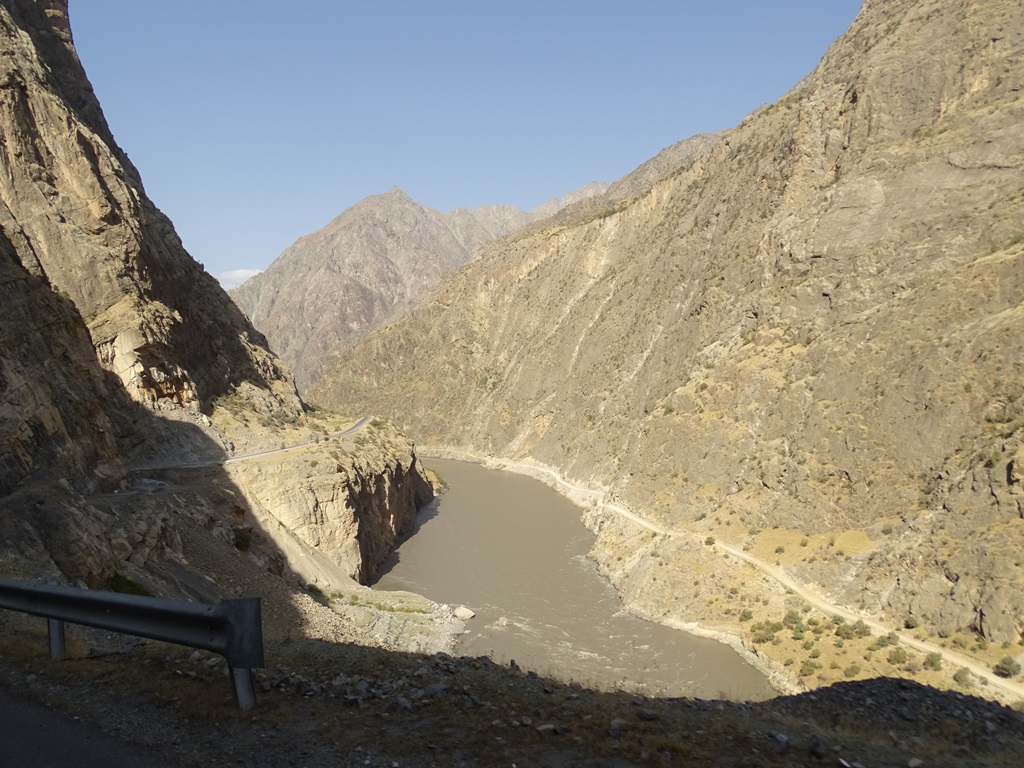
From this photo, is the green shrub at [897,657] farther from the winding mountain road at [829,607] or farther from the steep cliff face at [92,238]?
the steep cliff face at [92,238]

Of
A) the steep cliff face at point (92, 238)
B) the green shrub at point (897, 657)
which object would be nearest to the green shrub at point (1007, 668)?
the green shrub at point (897, 657)

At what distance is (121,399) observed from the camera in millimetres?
31219

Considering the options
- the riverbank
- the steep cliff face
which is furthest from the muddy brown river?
the steep cliff face

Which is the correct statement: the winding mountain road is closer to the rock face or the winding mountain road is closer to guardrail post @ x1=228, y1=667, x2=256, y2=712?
the rock face

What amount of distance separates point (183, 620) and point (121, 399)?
30.5 metres

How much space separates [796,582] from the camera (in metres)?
25.9

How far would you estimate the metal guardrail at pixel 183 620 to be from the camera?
4.92 meters

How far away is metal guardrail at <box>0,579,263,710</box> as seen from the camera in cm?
492

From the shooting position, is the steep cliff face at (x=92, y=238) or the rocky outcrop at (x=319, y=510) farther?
the steep cliff face at (x=92, y=238)

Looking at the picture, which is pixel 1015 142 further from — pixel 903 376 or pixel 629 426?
pixel 629 426

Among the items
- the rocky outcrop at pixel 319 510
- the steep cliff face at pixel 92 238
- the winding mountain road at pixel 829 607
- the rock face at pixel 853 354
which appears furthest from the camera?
the steep cliff face at pixel 92 238

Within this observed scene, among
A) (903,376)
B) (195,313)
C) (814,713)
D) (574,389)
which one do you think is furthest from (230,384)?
(814,713)

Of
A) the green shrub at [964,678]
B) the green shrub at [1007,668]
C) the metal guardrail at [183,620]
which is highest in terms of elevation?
the metal guardrail at [183,620]

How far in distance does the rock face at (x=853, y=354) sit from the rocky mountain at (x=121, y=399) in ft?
48.8
